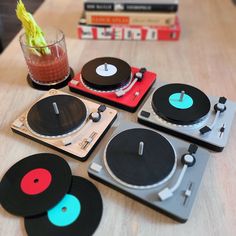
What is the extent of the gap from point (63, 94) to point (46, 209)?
13.4 inches

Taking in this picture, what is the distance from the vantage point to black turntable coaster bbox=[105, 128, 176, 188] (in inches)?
21.3

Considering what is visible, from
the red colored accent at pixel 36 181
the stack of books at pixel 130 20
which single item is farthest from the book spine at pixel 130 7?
the red colored accent at pixel 36 181

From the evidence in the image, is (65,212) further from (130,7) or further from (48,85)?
(130,7)

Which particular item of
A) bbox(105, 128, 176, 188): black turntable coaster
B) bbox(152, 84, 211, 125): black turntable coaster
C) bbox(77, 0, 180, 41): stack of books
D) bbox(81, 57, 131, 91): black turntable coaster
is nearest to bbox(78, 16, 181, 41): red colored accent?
bbox(77, 0, 180, 41): stack of books

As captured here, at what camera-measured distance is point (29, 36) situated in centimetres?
75

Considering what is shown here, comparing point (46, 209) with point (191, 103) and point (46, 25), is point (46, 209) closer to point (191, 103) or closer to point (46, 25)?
point (191, 103)

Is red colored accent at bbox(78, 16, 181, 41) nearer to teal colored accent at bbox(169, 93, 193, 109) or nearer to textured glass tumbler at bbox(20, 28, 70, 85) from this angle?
textured glass tumbler at bbox(20, 28, 70, 85)

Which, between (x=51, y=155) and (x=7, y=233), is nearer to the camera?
(x=7, y=233)

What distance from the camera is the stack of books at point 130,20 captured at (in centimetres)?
99

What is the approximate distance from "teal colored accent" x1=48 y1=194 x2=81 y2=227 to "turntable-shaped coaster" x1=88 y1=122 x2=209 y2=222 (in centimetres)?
7

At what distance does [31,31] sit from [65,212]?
518 mm

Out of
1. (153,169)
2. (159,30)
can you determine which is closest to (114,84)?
(153,169)

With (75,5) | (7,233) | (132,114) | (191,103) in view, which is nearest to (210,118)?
(191,103)

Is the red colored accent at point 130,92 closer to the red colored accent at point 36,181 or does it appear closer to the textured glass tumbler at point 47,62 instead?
the textured glass tumbler at point 47,62
